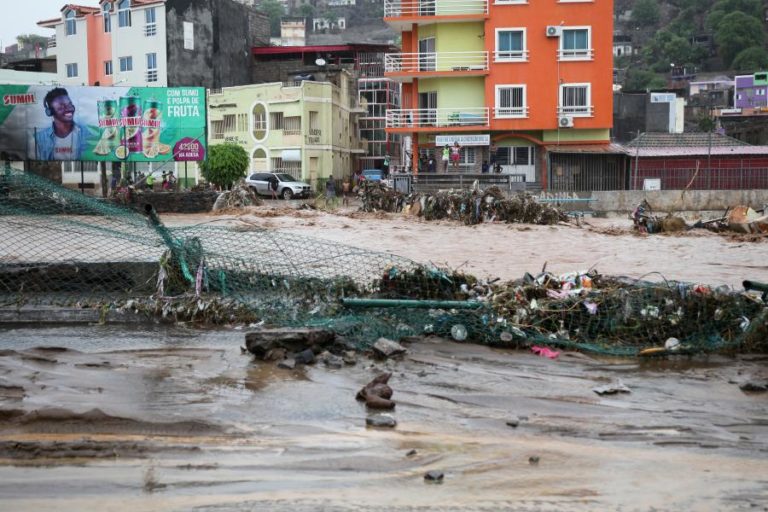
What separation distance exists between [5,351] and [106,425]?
9.82ft

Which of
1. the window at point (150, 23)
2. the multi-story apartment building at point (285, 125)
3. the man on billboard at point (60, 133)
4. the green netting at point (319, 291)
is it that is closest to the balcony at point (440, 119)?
the multi-story apartment building at point (285, 125)

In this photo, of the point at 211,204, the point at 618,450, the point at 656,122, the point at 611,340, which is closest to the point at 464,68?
the point at 211,204

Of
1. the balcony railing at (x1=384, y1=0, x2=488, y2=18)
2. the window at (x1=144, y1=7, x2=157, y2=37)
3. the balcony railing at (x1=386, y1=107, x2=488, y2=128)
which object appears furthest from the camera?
the window at (x1=144, y1=7, x2=157, y2=37)

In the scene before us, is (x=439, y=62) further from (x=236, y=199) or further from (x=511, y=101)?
(x=236, y=199)

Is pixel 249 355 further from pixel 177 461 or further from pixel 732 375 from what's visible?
pixel 732 375

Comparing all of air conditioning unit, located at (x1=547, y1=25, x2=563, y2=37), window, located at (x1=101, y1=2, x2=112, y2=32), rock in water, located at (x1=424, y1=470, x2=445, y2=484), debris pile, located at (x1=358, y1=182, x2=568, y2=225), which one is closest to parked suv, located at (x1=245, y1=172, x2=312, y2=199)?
air conditioning unit, located at (x1=547, y1=25, x2=563, y2=37)

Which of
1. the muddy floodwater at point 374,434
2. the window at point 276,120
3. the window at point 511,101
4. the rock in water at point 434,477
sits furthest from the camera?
the window at point 276,120

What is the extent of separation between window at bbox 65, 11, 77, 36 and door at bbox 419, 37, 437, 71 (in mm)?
30427

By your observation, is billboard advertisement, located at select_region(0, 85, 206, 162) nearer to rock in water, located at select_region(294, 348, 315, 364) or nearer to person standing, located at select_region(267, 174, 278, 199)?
person standing, located at select_region(267, 174, 278, 199)

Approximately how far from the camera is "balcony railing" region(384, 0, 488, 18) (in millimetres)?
46469

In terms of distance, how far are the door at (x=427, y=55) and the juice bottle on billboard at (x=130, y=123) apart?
18.2 m

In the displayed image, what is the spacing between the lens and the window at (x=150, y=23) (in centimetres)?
6147

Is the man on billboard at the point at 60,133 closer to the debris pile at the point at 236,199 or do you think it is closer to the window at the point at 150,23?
the debris pile at the point at 236,199

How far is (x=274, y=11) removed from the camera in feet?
490
